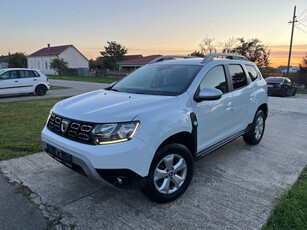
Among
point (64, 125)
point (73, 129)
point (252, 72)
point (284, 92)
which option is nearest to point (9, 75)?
point (64, 125)

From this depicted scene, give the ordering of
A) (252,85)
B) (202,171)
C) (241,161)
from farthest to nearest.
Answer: (252,85) < (241,161) < (202,171)

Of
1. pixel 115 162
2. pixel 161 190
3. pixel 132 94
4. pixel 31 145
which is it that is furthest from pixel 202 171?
pixel 31 145

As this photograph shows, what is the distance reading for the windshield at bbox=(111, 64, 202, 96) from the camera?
337 centimetres

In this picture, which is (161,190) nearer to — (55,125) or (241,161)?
(55,125)

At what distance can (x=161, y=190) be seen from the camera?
2875 mm

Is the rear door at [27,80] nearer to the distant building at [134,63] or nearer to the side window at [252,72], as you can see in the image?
the side window at [252,72]

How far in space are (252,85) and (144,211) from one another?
3.20m

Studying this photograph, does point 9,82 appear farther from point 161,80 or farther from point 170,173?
point 170,173

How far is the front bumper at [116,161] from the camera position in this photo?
2420mm

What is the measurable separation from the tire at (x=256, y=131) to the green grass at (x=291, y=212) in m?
1.68

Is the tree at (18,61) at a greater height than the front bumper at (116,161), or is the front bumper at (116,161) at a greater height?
the tree at (18,61)

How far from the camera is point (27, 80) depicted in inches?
499

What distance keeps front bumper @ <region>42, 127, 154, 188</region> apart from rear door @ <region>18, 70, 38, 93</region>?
38.2 ft

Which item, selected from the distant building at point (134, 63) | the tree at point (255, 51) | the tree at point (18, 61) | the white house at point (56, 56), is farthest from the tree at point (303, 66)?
the tree at point (18, 61)
